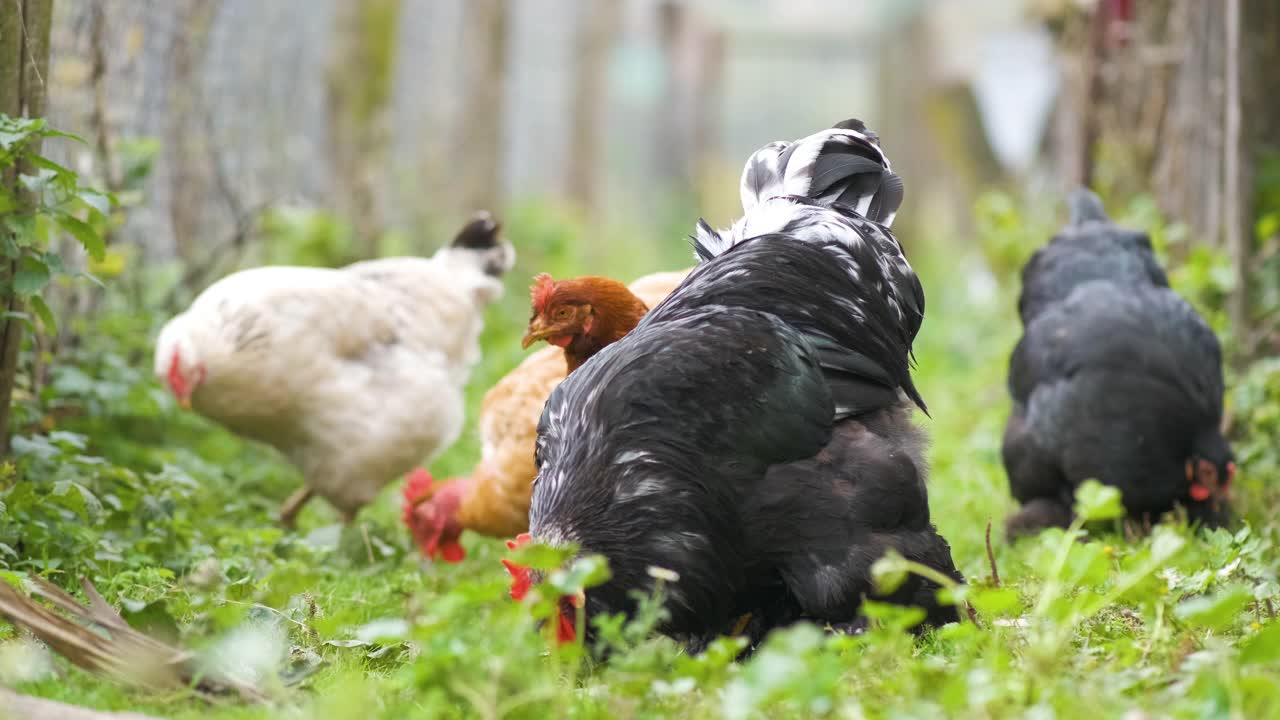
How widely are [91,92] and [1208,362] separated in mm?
4995

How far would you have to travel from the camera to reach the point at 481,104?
1155 centimetres

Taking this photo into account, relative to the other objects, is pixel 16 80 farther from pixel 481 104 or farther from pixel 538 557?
pixel 481 104

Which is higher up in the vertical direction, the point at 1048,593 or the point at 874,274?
the point at 874,274

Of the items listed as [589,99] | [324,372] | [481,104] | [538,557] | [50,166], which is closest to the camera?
[538,557]

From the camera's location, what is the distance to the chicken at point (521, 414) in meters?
4.18

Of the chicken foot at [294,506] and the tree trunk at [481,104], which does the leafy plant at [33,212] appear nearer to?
the chicken foot at [294,506]

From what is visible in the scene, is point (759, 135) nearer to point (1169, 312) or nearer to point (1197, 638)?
point (1169, 312)

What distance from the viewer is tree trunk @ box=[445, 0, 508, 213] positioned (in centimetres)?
1143

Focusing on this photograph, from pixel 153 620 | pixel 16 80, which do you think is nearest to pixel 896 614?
pixel 153 620

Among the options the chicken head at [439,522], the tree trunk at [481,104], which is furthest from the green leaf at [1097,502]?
the tree trunk at [481,104]

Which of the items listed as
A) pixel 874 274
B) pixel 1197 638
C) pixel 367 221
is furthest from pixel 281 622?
pixel 367 221

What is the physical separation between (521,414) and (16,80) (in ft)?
6.45

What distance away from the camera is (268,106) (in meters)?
9.14

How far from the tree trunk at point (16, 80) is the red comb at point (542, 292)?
1579 mm
